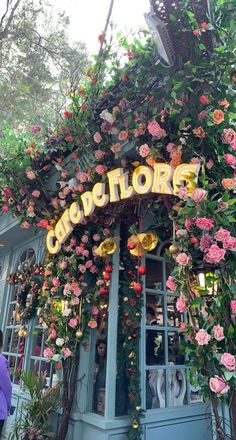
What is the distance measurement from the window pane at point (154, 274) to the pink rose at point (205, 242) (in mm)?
1508

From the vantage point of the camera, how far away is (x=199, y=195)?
6.33 feet

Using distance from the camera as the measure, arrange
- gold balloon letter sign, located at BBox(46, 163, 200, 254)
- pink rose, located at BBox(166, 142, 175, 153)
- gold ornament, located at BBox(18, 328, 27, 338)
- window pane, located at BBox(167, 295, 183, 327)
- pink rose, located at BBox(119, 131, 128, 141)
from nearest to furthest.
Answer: gold balloon letter sign, located at BBox(46, 163, 200, 254) → pink rose, located at BBox(166, 142, 175, 153) → pink rose, located at BBox(119, 131, 128, 141) → window pane, located at BBox(167, 295, 183, 327) → gold ornament, located at BBox(18, 328, 27, 338)

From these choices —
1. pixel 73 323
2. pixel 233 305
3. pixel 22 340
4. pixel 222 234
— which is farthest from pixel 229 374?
pixel 22 340

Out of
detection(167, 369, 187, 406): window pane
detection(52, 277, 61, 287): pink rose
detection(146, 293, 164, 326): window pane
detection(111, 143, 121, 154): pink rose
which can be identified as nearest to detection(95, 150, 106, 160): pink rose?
detection(111, 143, 121, 154): pink rose

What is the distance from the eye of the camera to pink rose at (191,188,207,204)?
1.93m

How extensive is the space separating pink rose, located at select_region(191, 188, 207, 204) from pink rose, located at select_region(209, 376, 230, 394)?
1.01 metres

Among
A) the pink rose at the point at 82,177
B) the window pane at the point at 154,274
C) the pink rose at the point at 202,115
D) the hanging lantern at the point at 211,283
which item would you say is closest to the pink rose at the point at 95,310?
the window pane at the point at 154,274

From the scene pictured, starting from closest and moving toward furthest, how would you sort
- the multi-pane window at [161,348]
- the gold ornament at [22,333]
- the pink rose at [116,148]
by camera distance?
the pink rose at [116,148] < the multi-pane window at [161,348] < the gold ornament at [22,333]

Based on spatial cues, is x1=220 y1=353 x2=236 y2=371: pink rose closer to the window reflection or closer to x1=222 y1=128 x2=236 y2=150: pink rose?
x1=222 y1=128 x2=236 y2=150: pink rose

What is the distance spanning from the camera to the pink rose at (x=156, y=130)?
2328mm

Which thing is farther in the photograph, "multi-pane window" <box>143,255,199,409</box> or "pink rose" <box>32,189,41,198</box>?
"pink rose" <box>32,189,41,198</box>

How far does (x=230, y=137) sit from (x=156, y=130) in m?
0.52

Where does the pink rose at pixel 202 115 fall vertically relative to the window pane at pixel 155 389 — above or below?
above

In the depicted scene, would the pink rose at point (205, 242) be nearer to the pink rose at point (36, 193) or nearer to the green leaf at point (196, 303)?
the green leaf at point (196, 303)
